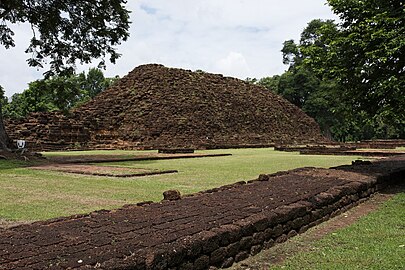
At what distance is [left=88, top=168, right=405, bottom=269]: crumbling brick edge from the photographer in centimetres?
267

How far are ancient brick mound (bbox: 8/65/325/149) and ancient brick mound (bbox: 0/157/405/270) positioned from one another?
19943 millimetres

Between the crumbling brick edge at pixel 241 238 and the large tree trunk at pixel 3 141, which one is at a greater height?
the large tree trunk at pixel 3 141

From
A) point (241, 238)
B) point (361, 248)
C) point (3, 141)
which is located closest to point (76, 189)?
point (241, 238)

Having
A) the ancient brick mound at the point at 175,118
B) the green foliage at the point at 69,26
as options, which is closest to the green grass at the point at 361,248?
the green foliage at the point at 69,26

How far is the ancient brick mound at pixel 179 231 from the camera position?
257 centimetres

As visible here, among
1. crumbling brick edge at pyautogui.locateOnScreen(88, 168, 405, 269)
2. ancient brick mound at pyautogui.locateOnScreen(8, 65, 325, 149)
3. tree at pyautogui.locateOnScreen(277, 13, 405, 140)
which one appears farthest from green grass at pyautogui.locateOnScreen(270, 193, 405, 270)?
ancient brick mound at pyautogui.locateOnScreen(8, 65, 325, 149)

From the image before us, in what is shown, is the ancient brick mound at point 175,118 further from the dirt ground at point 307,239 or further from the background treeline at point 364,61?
the dirt ground at point 307,239

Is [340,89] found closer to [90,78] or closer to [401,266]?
[401,266]

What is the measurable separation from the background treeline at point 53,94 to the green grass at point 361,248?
12.3 meters

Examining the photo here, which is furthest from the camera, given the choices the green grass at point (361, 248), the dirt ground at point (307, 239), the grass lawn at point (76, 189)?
the grass lawn at point (76, 189)

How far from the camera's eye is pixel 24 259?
2.46 meters

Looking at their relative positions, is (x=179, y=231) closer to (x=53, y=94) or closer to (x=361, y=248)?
(x=361, y=248)

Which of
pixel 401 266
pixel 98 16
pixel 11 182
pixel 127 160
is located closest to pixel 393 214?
pixel 401 266

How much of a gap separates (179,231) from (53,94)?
13.4 m
